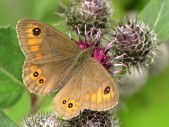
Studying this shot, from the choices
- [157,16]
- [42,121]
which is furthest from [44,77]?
[157,16]

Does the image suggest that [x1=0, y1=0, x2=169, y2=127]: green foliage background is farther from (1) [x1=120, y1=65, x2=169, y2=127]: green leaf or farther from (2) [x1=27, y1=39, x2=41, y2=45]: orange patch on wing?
(2) [x1=27, y1=39, x2=41, y2=45]: orange patch on wing

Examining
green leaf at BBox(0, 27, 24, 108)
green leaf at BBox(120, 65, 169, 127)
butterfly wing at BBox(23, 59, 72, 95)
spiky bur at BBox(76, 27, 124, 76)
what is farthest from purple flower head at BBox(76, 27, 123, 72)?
green leaf at BBox(120, 65, 169, 127)

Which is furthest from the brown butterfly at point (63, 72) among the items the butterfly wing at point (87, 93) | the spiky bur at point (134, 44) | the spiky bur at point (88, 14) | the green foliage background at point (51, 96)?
the green foliage background at point (51, 96)

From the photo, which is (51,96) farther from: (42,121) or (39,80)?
(39,80)

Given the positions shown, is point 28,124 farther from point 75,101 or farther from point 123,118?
point 123,118

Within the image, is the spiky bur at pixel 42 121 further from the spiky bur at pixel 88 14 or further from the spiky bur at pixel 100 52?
the spiky bur at pixel 88 14

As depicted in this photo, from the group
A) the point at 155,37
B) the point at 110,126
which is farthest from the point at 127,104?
the point at 110,126
